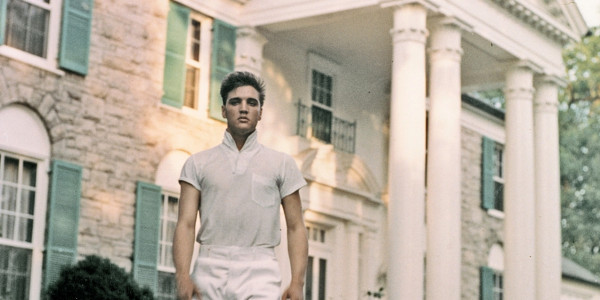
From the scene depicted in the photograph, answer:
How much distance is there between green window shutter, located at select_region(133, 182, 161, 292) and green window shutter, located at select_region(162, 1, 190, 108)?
1594 millimetres

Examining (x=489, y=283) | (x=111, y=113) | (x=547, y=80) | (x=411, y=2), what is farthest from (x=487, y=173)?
(x=111, y=113)

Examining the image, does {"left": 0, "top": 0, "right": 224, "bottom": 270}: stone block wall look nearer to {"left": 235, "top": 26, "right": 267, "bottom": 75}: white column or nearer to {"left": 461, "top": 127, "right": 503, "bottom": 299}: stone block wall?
{"left": 235, "top": 26, "right": 267, "bottom": 75}: white column

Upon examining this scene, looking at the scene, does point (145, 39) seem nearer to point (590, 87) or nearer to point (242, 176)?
point (242, 176)

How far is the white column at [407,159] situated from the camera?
1773 cm

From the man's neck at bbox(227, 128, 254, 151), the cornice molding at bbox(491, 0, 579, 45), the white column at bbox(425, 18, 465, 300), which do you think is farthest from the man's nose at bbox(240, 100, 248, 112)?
the cornice molding at bbox(491, 0, 579, 45)

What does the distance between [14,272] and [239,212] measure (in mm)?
10361

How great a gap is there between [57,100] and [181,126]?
2.79 metres

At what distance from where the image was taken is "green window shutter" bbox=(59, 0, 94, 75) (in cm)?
1585

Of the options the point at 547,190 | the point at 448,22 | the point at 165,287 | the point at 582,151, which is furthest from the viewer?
the point at 582,151

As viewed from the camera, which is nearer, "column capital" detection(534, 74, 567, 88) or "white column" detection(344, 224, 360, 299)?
"white column" detection(344, 224, 360, 299)

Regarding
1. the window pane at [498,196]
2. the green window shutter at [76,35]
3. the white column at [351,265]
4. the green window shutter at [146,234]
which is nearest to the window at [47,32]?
the green window shutter at [76,35]

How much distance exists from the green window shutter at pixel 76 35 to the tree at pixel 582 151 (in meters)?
25.8

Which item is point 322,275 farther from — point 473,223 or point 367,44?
point 473,223

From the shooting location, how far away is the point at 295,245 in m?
5.44
